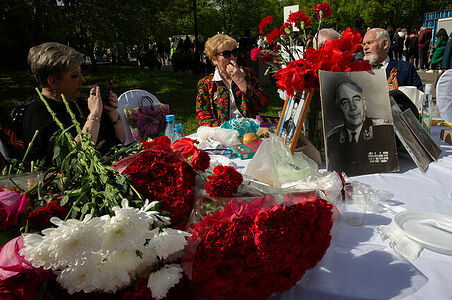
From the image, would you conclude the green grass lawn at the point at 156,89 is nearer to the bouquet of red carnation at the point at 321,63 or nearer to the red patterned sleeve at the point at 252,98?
the red patterned sleeve at the point at 252,98

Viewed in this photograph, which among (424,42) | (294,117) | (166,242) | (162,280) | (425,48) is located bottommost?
(162,280)

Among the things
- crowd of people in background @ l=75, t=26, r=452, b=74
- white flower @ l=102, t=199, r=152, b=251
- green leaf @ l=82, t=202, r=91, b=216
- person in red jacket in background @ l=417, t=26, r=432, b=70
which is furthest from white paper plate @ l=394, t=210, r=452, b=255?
person in red jacket in background @ l=417, t=26, r=432, b=70

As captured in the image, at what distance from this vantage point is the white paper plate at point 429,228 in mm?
1101

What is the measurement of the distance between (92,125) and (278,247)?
5.80 feet

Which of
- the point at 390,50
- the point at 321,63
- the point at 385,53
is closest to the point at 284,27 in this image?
the point at 321,63

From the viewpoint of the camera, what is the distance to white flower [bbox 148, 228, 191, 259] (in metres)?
0.71

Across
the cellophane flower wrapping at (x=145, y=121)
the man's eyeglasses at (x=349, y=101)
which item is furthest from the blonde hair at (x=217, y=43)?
the man's eyeglasses at (x=349, y=101)

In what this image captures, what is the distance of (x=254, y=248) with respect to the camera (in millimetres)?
855

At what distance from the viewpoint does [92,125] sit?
219cm

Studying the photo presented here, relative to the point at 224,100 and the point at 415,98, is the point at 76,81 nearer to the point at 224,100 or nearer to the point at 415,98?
the point at 224,100

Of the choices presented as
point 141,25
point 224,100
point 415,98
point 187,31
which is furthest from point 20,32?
point 187,31

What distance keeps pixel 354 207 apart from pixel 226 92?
2.33m

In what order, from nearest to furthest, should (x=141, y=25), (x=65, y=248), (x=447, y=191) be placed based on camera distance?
(x=65, y=248) → (x=447, y=191) → (x=141, y=25)

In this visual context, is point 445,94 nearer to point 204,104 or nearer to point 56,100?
point 204,104
